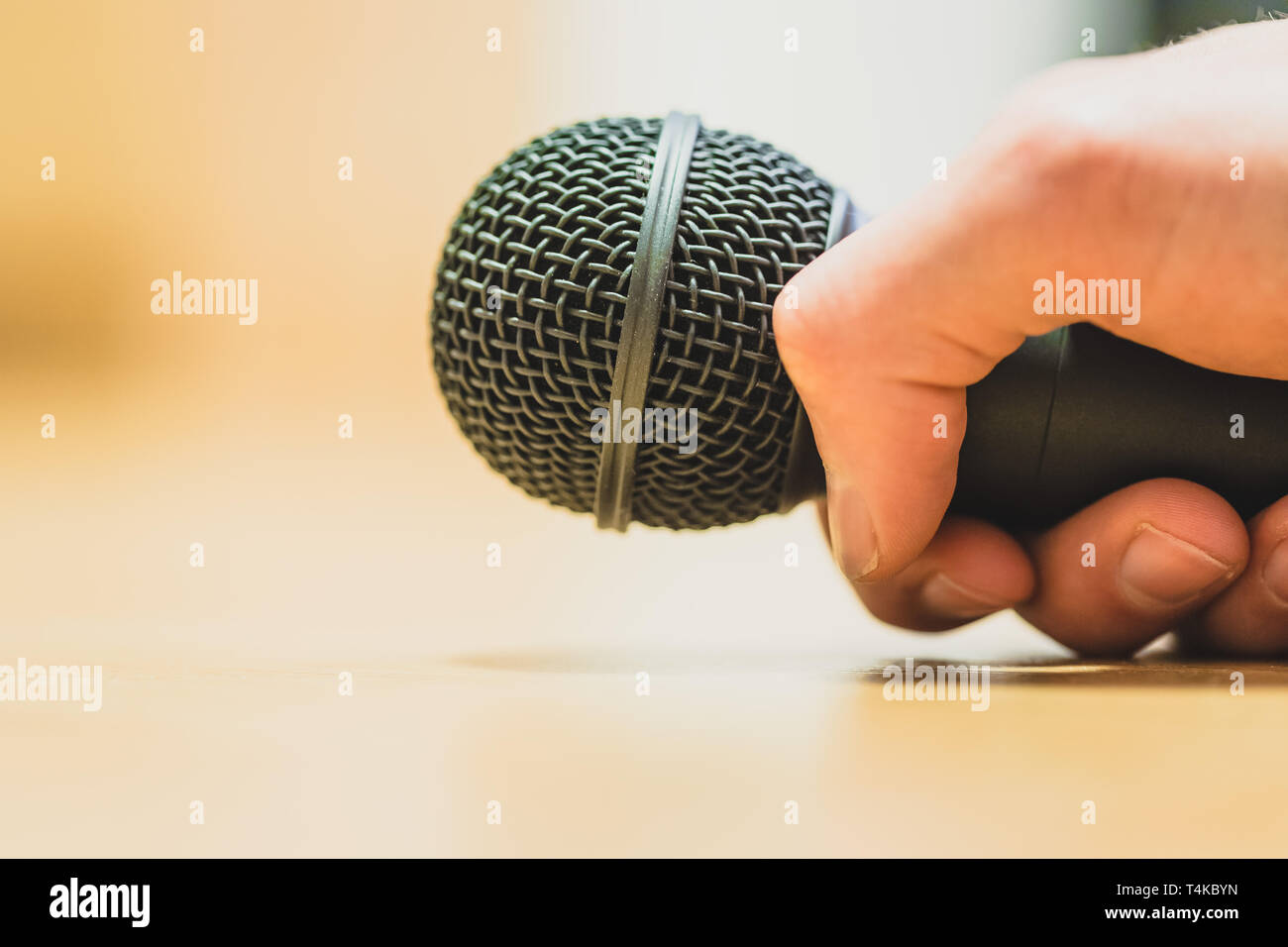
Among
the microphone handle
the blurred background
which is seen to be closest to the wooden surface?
the blurred background

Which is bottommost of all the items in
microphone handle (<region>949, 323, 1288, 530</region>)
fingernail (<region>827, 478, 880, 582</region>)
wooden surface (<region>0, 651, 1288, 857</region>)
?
wooden surface (<region>0, 651, 1288, 857</region>)

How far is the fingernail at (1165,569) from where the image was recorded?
753 millimetres

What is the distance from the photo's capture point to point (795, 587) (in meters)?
1.65

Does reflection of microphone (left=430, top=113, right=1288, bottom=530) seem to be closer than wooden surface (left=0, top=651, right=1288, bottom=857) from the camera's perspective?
No

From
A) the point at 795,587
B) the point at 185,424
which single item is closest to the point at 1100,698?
the point at 795,587

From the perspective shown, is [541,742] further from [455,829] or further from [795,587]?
[795,587]

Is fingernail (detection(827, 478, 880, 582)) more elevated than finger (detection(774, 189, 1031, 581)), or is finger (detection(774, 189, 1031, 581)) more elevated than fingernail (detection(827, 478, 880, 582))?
finger (detection(774, 189, 1031, 581))

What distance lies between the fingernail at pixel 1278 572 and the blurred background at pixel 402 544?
2.9 inches

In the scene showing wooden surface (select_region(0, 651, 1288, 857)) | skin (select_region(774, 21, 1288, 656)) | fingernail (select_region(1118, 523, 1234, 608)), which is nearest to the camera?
wooden surface (select_region(0, 651, 1288, 857))

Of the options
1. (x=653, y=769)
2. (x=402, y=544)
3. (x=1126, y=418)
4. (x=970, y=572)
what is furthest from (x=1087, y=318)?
(x=402, y=544)

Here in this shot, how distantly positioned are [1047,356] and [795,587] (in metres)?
0.90

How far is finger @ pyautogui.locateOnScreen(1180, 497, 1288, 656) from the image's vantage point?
77cm

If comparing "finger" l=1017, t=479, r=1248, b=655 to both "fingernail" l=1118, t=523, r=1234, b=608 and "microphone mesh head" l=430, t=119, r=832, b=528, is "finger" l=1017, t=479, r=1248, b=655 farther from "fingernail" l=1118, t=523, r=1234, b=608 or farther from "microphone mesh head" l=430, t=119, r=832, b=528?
"microphone mesh head" l=430, t=119, r=832, b=528

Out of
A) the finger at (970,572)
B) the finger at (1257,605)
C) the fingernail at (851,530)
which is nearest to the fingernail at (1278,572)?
the finger at (1257,605)
